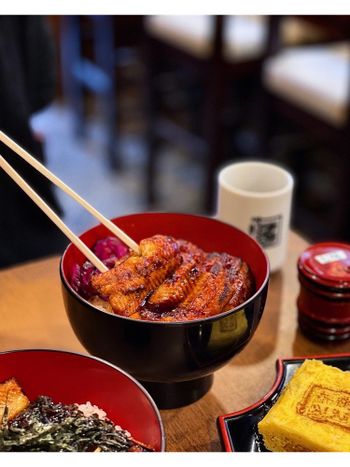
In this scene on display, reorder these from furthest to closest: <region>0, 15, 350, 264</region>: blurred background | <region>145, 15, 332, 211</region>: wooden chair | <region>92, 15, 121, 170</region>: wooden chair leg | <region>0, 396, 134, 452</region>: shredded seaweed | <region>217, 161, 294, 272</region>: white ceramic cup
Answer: <region>92, 15, 121, 170</region>: wooden chair leg → <region>145, 15, 332, 211</region>: wooden chair → <region>0, 15, 350, 264</region>: blurred background → <region>217, 161, 294, 272</region>: white ceramic cup → <region>0, 396, 134, 452</region>: shredded seaweed

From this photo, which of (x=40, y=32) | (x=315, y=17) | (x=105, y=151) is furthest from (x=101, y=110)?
(x=40, y=32)

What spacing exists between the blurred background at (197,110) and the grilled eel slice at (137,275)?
31.0 inches

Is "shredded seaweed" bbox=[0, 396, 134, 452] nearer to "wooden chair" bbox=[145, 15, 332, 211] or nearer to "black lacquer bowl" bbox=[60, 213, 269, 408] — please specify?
"black lacquer bowl" bbox=[60, 213, 269, 408]

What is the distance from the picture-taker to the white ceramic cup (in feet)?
3.56

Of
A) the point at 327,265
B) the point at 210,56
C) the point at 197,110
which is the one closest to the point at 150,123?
the point at 197,110

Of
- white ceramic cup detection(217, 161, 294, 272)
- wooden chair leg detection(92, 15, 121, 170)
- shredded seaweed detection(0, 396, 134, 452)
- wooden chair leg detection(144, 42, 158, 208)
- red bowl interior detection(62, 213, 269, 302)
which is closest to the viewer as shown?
shredded seaweed detection(0, 396, 134, 452)

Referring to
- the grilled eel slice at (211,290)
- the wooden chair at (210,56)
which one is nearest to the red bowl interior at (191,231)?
the grilled eel slice at (211,290)

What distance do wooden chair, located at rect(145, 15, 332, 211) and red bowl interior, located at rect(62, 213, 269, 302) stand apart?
1.64m

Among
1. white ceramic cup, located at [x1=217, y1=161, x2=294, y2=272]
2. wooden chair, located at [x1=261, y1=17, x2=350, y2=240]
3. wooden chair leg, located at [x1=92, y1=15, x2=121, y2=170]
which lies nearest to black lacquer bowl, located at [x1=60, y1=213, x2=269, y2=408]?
white ceramic cup, located at [x1=217, y1=161, x2=294, y2=272]

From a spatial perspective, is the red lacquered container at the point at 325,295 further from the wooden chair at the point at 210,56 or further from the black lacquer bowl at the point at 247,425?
the wooden chair at the point at 210,56

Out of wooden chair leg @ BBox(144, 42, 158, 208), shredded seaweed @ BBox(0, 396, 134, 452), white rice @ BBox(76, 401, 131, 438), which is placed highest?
→ shredded seaweed @ BBox(0, 396, 134, 452)

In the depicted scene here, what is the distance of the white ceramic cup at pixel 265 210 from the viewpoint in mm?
1086

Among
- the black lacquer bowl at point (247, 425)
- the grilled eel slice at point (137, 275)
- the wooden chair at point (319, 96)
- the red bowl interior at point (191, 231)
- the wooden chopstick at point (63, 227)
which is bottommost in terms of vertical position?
Answer: the wooden chair at point (319, 96)

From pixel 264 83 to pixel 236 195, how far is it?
1.53 meters
